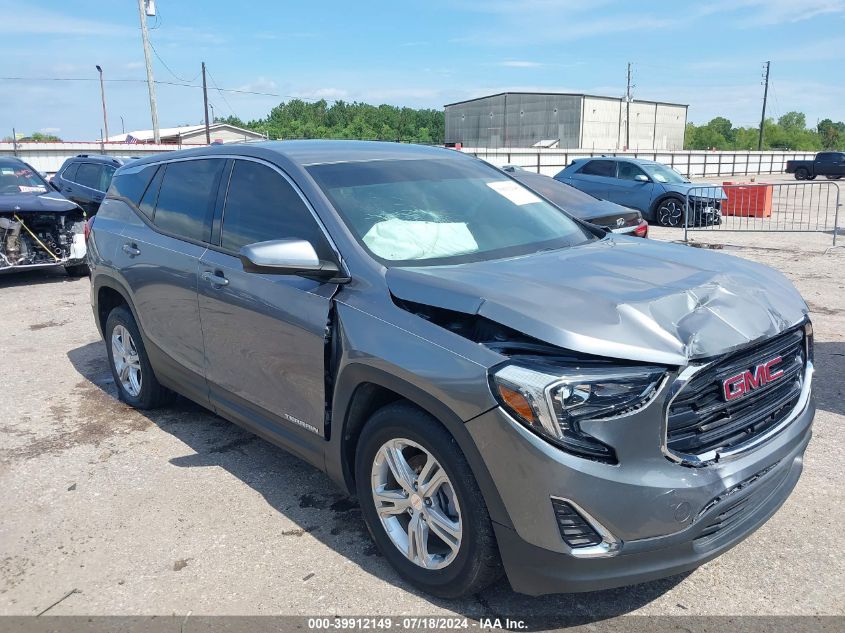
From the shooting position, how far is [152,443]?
474 cm

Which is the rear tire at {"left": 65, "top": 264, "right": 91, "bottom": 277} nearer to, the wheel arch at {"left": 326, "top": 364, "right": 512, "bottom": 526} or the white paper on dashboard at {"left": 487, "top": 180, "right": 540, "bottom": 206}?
the white paper on dashboard at {"left": 487, "top": 180, "right": 540, "bottom": 206}

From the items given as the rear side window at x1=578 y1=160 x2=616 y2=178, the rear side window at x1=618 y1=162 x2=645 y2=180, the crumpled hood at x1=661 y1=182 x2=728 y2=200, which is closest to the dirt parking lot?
the crumpled hood at x1=661 y1=182 x2=728 y2=200

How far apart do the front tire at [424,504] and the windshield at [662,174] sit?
15.6m

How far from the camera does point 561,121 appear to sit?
236 ft

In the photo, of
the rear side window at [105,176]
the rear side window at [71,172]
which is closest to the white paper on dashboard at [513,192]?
the rear side window at [105,176]

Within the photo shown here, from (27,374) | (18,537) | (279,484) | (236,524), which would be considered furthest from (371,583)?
(27,374)

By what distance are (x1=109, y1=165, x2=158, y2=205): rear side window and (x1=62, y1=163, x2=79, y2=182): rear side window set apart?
9.80m

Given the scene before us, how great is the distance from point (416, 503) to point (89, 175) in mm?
12982

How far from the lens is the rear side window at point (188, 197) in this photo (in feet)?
13.9

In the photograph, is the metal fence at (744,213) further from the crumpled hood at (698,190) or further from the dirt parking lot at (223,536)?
the dirt parking lot at (223,536)

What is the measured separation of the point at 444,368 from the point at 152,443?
2.89 m

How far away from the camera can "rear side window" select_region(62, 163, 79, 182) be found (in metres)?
Answer: 14.0

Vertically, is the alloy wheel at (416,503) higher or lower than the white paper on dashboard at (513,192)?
lower

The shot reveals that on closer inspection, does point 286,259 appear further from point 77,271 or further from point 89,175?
point 89,175
